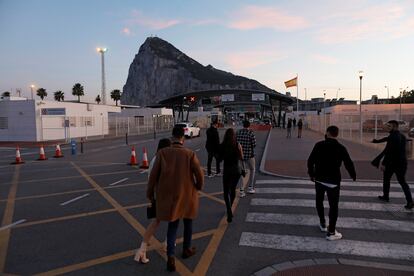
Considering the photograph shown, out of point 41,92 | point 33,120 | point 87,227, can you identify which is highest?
point 41,92

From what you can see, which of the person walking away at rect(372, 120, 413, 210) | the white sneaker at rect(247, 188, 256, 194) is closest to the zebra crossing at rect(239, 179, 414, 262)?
the white sneaker at rect(247, 188, 256, 194)

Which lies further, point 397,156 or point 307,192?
point 307,192

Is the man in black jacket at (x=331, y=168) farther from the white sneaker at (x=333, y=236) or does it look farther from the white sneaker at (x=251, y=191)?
the white sneaker at (x=251, y=191)

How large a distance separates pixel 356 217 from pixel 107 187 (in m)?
6.31

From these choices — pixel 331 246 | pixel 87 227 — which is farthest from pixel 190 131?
pixel 331 246

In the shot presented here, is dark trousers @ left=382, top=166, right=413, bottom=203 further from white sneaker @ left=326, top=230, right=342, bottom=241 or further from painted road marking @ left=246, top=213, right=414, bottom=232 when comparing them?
white sneaker @ left=326, top=230, right=342, bottom=241

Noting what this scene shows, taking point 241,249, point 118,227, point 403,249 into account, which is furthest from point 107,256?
point 403,249

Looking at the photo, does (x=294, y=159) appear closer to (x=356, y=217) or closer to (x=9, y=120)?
(x=356, y=217)

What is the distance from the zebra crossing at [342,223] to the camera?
523 centimetres

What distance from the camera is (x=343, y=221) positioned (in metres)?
6.47

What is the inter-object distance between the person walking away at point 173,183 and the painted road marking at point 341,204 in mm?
3538

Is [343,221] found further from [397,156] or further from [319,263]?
[319,263]

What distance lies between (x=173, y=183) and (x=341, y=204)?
465cm

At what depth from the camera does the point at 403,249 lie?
5.14 metres
